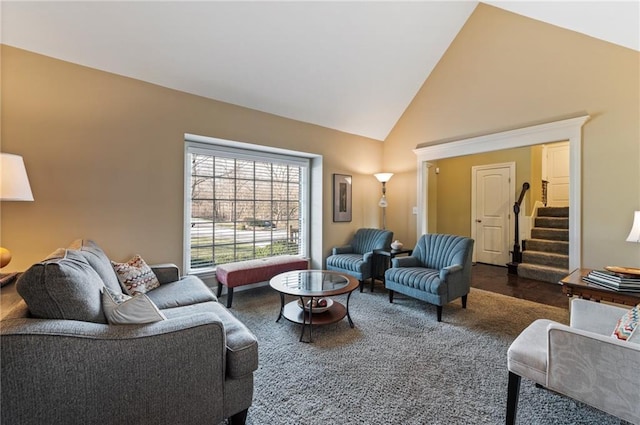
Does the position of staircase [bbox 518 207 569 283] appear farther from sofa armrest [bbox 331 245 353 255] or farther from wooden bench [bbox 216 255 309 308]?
wooden bench [bbox 216 255 309 308]

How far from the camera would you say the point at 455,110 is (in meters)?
4.38

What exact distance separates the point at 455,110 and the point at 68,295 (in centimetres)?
498

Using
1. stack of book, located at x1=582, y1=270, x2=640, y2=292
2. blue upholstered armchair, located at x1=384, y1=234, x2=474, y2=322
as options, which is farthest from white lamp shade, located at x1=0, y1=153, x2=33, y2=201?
stack of book, located at x1=582, y1=270, x2=640, y2=292

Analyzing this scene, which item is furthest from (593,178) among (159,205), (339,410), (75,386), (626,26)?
(159,205)

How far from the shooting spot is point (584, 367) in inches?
50.6

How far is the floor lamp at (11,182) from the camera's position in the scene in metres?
1.90

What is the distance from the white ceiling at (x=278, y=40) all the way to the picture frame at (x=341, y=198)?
1066 millimetres

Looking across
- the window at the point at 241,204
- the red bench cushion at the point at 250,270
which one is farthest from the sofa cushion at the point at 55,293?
the window at the point at 241,204

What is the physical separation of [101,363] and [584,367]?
2.15 metres

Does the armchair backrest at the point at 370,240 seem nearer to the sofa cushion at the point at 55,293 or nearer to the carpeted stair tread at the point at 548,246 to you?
the carpeted stair tread at the point at 548,246

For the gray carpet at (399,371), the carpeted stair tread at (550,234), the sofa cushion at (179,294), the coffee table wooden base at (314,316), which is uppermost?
the carpeted stair tread at (550,234)

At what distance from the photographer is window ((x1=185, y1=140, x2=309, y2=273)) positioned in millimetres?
3680

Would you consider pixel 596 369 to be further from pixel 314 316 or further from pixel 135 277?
pixel 135 277

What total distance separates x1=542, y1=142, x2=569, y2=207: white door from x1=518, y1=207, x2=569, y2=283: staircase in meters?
0.73
